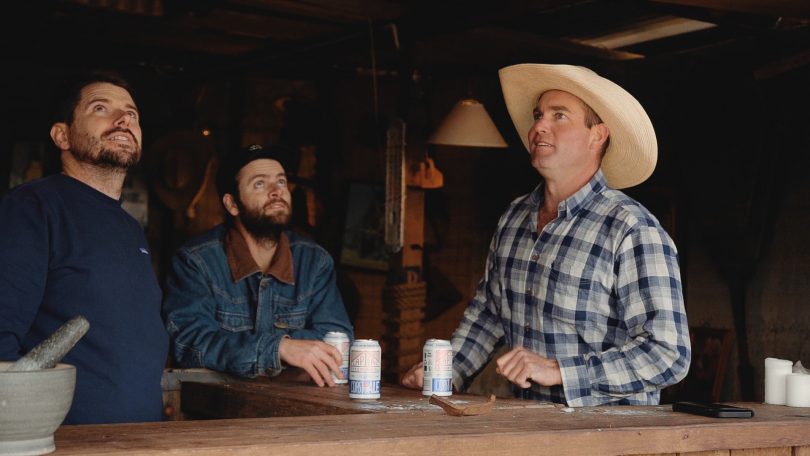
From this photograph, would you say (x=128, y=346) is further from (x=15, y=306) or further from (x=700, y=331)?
(x=700, y=331)

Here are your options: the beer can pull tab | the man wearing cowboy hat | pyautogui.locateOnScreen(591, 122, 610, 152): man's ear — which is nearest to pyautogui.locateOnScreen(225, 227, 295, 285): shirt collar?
the man wearing cowboy hat

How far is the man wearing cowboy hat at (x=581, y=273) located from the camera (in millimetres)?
3211

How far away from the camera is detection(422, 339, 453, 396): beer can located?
3.16 meters

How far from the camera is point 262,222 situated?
13.7ft

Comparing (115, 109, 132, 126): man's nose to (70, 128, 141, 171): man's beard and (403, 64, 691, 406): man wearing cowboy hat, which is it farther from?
(403, 64, 691, 406): man wearing cowboy hat

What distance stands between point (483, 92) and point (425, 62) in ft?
2.12

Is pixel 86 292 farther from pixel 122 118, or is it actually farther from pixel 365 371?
pixel 365 371

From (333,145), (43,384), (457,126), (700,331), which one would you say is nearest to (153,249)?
(333,145)

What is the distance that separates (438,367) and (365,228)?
5566mm

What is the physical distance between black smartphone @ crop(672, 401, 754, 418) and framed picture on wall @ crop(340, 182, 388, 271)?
18.9ft

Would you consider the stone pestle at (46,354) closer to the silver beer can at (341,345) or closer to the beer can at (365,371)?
the beer can at (365,371)

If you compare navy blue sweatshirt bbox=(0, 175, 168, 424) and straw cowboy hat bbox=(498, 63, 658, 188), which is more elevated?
straw cowboy hat bbox=(498, 63, 658, 188)

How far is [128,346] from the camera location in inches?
120

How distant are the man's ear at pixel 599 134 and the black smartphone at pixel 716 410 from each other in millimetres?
1075
